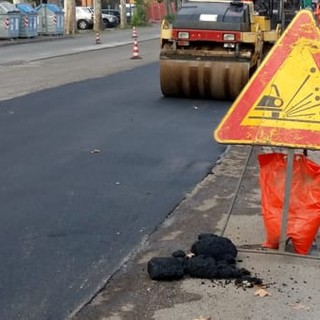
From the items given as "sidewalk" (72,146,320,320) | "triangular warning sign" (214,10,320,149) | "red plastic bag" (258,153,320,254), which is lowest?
"sidewalk" (72,146,320,320)

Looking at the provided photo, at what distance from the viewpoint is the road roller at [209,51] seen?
15000 mm

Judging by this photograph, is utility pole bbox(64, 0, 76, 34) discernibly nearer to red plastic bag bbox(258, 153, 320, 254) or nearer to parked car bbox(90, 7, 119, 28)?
parked car bbox(90, 7, 119, 28)

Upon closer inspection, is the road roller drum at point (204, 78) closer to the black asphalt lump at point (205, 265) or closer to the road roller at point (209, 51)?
the road roller at point (209, 51)

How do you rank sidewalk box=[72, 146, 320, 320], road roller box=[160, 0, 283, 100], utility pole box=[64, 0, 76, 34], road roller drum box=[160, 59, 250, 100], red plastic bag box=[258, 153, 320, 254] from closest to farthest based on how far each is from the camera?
sidewalk box=[72, 146, 320, 320] < red plastic bag box=[258, 153, 320, 254] < road roller drum box=[160, 59, 250, 100] < road roller box=[160, 0, 283, 100] < utility pole box=[64, 0, 76, 34]

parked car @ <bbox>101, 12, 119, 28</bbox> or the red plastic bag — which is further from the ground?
parked car @ <bbox>101, 12, 119, 28</bbox>

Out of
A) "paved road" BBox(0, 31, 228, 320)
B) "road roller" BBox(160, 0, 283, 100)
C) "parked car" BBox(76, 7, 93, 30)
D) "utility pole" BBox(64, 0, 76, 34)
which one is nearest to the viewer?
"paved road" BBox(0, 31, 228, 320)

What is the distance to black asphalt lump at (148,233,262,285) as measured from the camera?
5340 mm


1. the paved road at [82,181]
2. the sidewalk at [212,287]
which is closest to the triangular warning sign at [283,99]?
the sidewalk at [212,287]

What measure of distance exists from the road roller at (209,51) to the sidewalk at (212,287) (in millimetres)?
8149

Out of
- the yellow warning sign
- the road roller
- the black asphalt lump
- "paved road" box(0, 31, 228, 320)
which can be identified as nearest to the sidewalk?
the black asphalt lump

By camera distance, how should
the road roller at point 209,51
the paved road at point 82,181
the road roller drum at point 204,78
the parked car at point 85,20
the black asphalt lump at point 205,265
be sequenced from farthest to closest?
the parked car at point 85,20 → the road roller at point 209,51 → the road roller drum at point 204,78 → the paved road at point 82,181 → the black asphalt lump at point 205,265

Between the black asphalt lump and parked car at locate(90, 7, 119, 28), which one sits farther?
parked car at locate(90, 7, 119, 28)

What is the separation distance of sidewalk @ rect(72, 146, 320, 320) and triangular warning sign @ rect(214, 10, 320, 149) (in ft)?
3.04

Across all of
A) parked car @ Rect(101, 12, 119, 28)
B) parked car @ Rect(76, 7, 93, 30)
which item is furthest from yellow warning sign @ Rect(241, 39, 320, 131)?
parked car @ Rect(101, 12, 119, 28)
